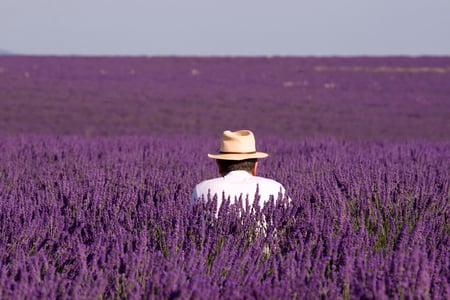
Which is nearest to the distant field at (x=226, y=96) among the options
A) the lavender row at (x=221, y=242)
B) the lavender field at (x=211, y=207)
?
the lavender field at (x=211, y=207)

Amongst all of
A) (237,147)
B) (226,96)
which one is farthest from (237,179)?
(226,96)

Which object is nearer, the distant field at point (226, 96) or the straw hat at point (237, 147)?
the straw hat at point (237, 147)

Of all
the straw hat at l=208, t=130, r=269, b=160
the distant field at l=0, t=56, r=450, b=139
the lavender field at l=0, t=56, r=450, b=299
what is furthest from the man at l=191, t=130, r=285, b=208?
the distant field at l=0, t=56, r=450, b=139

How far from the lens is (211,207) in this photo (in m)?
3.20

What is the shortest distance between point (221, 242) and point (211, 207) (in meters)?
0.21

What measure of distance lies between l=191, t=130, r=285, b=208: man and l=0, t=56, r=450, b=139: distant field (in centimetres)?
991

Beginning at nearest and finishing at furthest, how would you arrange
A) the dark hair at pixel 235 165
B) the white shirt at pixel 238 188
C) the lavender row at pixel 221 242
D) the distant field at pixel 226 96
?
the lavender row at pixel 221 242, the white shirt at pixel 238 188, the dark hair at pixel 235 165, the distant field at pixel 226 96

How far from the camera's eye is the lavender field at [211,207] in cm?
221

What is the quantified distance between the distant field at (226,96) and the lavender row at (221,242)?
31.5ft

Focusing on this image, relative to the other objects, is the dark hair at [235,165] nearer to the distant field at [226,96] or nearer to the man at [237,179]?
the man at [237,179]

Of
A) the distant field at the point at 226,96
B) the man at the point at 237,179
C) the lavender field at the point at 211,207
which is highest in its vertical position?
the man at the point at 237,179

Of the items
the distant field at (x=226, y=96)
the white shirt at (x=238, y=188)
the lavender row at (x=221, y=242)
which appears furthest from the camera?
the distant field at (x=226, y=96)

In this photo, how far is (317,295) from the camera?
217 centimetres

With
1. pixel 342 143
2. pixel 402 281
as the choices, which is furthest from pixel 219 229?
pixel 342 143
